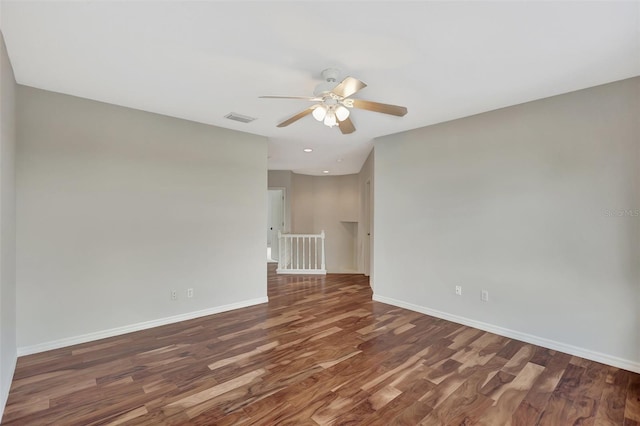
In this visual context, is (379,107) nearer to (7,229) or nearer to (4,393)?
(7,229)

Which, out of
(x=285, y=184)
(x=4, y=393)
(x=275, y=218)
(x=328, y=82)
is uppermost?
(x=328, y=82)

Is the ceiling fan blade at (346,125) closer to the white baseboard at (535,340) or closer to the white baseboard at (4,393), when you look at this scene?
the white baseboard at (535,340)

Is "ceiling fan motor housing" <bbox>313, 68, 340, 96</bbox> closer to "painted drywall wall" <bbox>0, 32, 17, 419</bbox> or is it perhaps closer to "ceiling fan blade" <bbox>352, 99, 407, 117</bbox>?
"ceiling fan blade" <bbox>352, 99, 407, 117</bbox>

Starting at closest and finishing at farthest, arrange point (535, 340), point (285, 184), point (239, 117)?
point (535, 340), point (239, 117), point (285, 184)

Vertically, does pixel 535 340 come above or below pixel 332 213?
below

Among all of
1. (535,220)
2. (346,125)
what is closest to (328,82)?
(346,125)

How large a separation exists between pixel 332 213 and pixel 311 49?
6736mm

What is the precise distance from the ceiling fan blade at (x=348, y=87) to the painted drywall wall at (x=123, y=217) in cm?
229

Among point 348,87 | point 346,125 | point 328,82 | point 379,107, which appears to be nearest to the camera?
point 348,87

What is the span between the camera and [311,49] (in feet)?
6.61

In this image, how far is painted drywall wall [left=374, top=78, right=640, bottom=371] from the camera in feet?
8.28

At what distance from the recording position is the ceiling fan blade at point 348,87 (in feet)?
6.66

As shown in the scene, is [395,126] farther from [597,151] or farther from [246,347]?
[246,347]

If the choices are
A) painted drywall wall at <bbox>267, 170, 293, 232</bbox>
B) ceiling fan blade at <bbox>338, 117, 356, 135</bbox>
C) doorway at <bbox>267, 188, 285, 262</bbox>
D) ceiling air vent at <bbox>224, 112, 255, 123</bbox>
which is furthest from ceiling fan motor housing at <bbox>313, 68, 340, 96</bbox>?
doorway at <bbox>267, 188, 285, 262</bbox>
